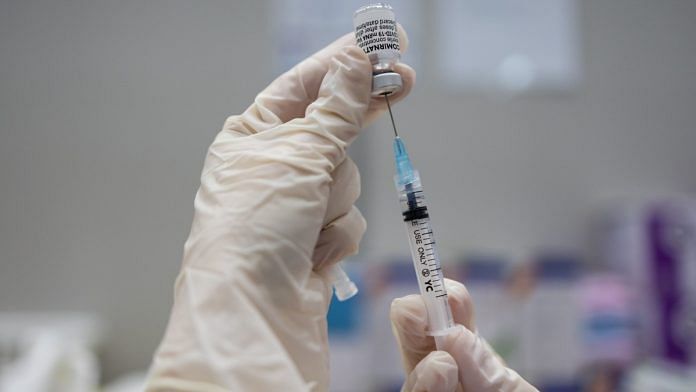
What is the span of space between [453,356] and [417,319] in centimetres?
6

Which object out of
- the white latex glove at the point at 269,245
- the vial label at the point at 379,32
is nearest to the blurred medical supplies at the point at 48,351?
the white latex glove at the point at 269,245

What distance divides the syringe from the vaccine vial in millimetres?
75

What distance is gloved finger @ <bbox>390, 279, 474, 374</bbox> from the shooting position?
2.21 feet

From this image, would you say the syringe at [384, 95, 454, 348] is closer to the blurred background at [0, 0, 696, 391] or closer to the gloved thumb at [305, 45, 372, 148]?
the gloved thumb at [305, 45, 372, 148]

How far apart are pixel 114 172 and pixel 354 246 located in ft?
4.99

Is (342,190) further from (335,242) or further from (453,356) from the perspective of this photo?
(453,356)

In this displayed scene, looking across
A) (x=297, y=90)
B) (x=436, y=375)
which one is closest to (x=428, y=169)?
(x=297, y=90)

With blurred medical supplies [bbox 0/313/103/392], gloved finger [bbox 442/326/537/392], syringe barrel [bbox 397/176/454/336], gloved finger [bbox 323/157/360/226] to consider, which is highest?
gloved finger [bbox 323/157/360/226]

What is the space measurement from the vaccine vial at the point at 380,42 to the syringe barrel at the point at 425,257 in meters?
0.13

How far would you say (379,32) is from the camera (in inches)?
26.0

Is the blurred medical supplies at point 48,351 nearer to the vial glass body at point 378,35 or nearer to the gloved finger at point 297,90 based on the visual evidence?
the gloved finger at point 297,90

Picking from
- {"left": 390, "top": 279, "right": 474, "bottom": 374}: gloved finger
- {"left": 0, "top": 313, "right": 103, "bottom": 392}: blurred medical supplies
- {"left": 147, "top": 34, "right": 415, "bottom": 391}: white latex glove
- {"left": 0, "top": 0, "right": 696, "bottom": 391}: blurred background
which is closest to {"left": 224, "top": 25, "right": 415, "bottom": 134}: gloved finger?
{"left": 147, "top": 34, "right": 415, "bottom": 391}: white latex glove

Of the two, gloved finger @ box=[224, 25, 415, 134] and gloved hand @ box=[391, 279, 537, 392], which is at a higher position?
gloved finger @ box=[224, 25, 415, 134]

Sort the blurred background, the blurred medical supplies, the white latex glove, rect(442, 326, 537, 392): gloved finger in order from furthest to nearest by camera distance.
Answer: the blurred background
the blurred medical supplies
rect(442, 326, 537, 392): gloved finger
the white latex glove
